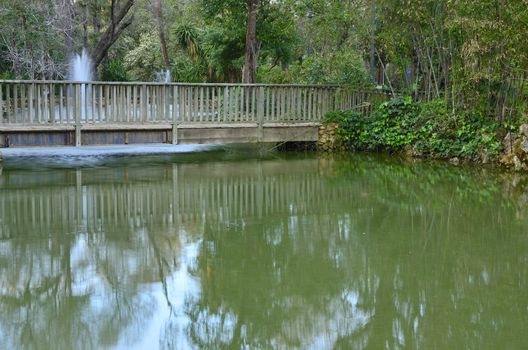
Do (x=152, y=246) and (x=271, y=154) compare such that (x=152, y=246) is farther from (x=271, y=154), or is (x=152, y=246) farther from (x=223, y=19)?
(x=223, y=19)

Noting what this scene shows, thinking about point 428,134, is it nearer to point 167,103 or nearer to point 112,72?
point 167,103

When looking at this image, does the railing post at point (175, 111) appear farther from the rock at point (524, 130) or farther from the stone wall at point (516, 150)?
the rock at point (524, 130)

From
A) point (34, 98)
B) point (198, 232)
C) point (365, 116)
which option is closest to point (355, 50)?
point (365, 116)

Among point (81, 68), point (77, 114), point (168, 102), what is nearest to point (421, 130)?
point (168, 102)

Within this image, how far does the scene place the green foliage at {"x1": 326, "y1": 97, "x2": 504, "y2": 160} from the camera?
12945 mm

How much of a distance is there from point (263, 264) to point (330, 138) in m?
9.48

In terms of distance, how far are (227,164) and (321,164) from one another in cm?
182

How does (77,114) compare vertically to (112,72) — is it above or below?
below

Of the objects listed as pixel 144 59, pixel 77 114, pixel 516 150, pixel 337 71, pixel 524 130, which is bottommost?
pixel 516 150

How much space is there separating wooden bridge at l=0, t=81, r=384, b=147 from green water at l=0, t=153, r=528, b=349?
1.85m

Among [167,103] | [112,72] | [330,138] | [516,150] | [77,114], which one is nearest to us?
[516,150]

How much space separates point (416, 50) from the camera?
14242mm

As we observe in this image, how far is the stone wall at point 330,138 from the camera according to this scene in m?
15.2

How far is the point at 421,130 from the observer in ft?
45.9
